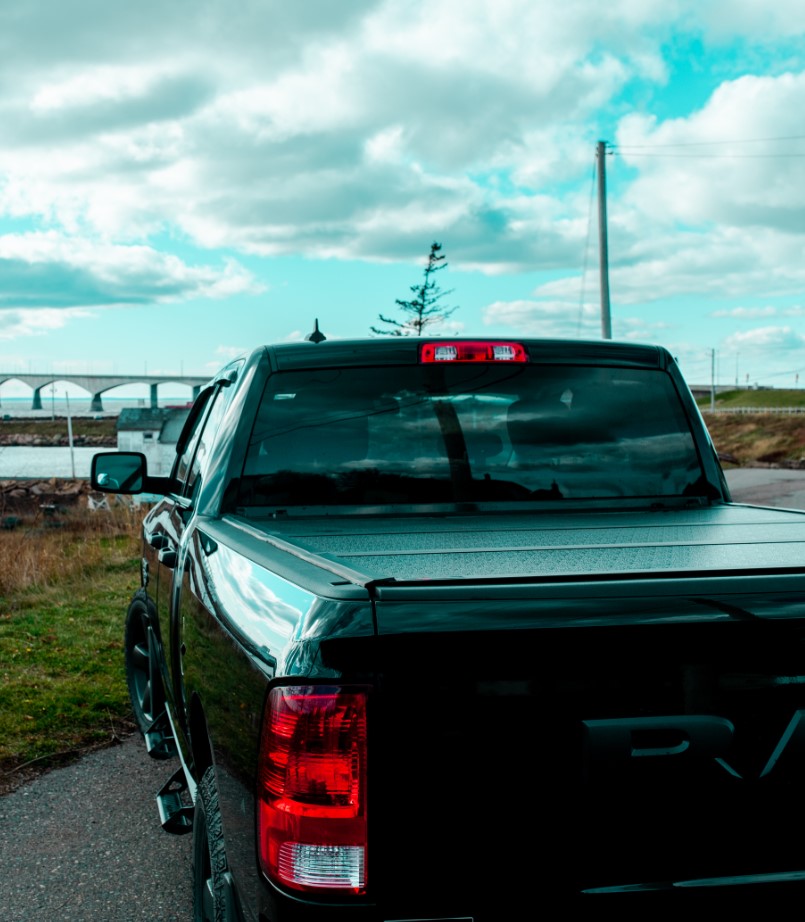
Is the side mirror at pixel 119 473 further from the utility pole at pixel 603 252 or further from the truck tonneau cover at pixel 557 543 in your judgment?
the utility pole at pixel 603 252

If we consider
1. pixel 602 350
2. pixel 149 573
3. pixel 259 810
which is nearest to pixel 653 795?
pixel 259 810

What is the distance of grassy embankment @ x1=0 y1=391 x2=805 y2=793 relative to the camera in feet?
17.7

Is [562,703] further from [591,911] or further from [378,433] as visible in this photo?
[378,433]

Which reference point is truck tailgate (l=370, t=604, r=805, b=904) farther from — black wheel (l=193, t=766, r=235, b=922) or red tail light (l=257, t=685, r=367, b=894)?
black wheel (l=193, t=766, r=235, b=922)

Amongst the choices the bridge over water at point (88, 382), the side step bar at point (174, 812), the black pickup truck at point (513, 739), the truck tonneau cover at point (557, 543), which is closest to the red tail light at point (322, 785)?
the black pickup truck at point (513, 739)

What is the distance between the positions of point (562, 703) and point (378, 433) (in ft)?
6.31

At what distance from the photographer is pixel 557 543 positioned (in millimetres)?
2445

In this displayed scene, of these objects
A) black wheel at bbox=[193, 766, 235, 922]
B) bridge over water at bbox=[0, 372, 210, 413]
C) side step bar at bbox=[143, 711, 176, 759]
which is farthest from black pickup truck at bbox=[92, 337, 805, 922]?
bridge over water at bbox=[0, 372, 210, 413]

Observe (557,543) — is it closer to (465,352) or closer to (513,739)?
(513,739)

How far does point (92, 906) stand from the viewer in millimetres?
3453

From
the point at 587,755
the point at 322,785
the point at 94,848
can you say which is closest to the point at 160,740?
the point at 94,848

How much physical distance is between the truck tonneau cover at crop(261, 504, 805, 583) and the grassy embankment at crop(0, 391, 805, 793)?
3063mm

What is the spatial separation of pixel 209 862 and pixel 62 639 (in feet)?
19.7

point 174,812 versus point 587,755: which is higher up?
point 587,755
